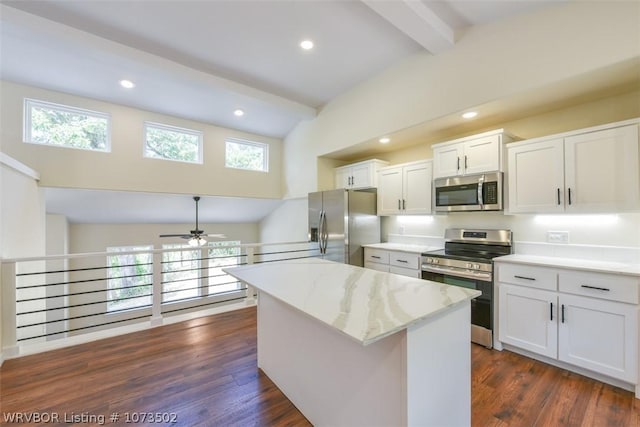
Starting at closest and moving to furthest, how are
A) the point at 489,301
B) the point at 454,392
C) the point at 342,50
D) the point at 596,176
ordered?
the point at 454,392 → the point at 596,176 → the point at 489,301 → the point at 342,50

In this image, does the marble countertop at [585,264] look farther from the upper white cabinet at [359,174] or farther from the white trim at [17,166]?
the white trim at [17,166]

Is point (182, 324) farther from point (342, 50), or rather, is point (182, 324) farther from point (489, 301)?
point (342, 50)

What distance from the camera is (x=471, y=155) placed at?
3018 mm

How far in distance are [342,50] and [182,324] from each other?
3787mm

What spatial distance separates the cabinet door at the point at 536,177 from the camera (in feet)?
8.09

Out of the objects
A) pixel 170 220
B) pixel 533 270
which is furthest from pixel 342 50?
pixel 170 220

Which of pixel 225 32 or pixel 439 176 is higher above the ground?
pixel 225 32

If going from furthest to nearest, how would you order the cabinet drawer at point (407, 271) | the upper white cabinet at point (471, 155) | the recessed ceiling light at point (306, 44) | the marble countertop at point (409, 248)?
the marble countertop at point (409, 248)
the cabinet drawer at point (407, 271)
the recessed ceiling light at point (306, 44)
the upper white cabinet at point (471, 155)

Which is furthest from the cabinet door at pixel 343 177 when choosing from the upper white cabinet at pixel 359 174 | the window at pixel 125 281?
the window at pixel 125 281

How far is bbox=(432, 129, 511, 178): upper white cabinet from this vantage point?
9.25 feet

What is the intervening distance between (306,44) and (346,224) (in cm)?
234

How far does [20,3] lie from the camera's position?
8.28 feet

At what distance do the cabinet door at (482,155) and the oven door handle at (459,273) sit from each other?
1094mm

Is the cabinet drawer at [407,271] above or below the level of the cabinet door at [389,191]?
below
